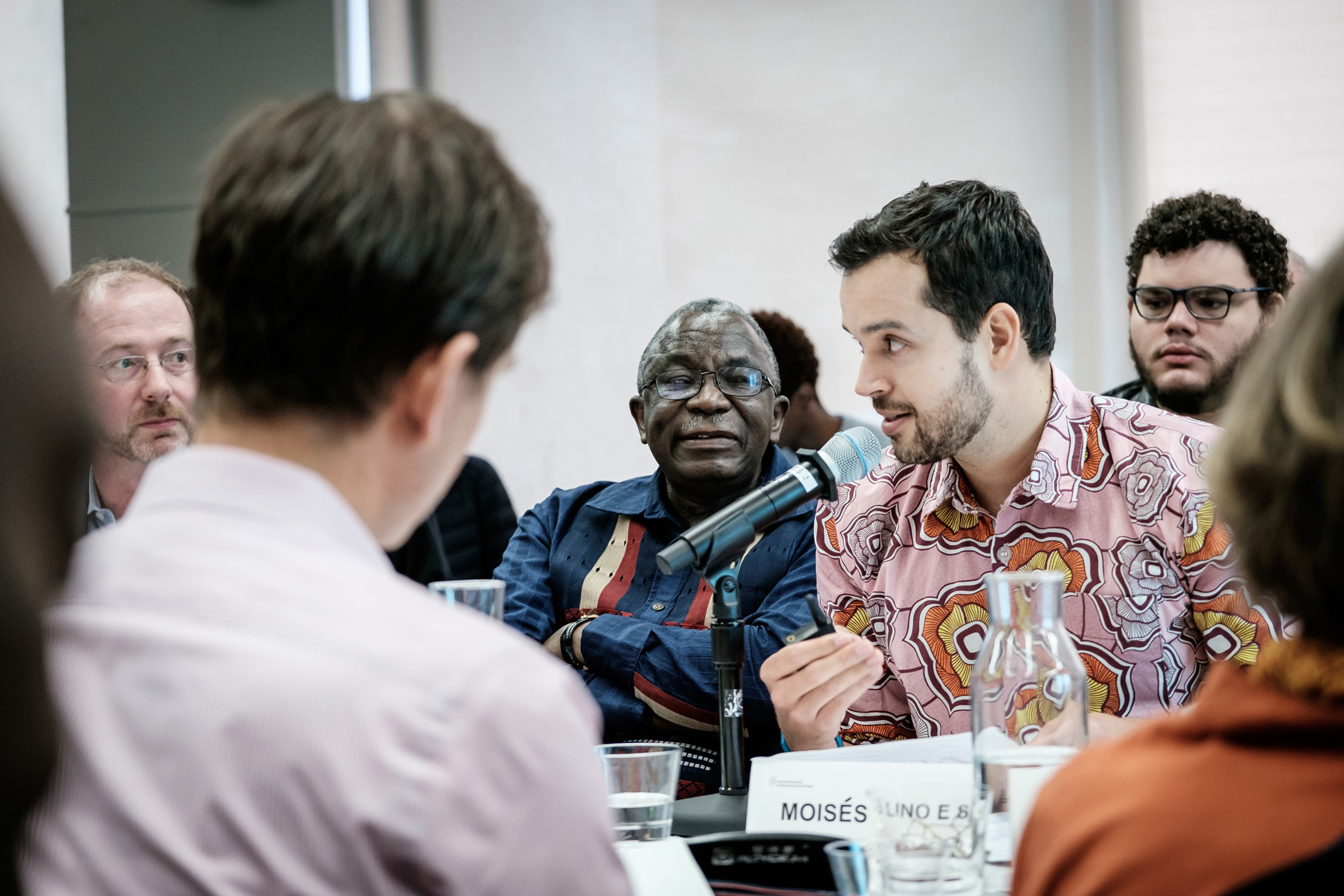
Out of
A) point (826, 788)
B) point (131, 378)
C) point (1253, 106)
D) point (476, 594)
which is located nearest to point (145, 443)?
point (131, 378)

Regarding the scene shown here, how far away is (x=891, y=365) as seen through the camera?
6.24ft

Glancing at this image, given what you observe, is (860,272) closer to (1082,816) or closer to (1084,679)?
(1084,679)

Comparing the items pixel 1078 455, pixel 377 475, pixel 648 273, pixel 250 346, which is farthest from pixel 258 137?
pixel 648 273

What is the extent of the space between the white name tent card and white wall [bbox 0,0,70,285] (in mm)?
2914

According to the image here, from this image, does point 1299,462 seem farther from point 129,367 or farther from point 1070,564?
point 129,367

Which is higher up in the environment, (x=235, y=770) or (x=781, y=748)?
(x=235, y=770)

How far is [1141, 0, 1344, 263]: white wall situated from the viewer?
3.46 meters

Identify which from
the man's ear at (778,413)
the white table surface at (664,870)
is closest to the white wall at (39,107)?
the man's ear at (778,413)

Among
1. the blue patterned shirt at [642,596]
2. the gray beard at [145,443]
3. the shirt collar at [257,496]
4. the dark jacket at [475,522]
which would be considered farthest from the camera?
the dark jacket at [475,522]

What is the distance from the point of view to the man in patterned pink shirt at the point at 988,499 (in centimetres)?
171

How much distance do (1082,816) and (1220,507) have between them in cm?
21

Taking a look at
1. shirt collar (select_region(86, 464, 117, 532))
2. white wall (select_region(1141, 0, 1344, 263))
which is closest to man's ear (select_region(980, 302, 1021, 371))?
shirt collar (select_region(86, 464, 117, 532))

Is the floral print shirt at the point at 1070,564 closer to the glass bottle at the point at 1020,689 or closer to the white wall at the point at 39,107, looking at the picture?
the glass bottle at the point at 1020,689

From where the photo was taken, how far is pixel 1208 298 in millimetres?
2744
